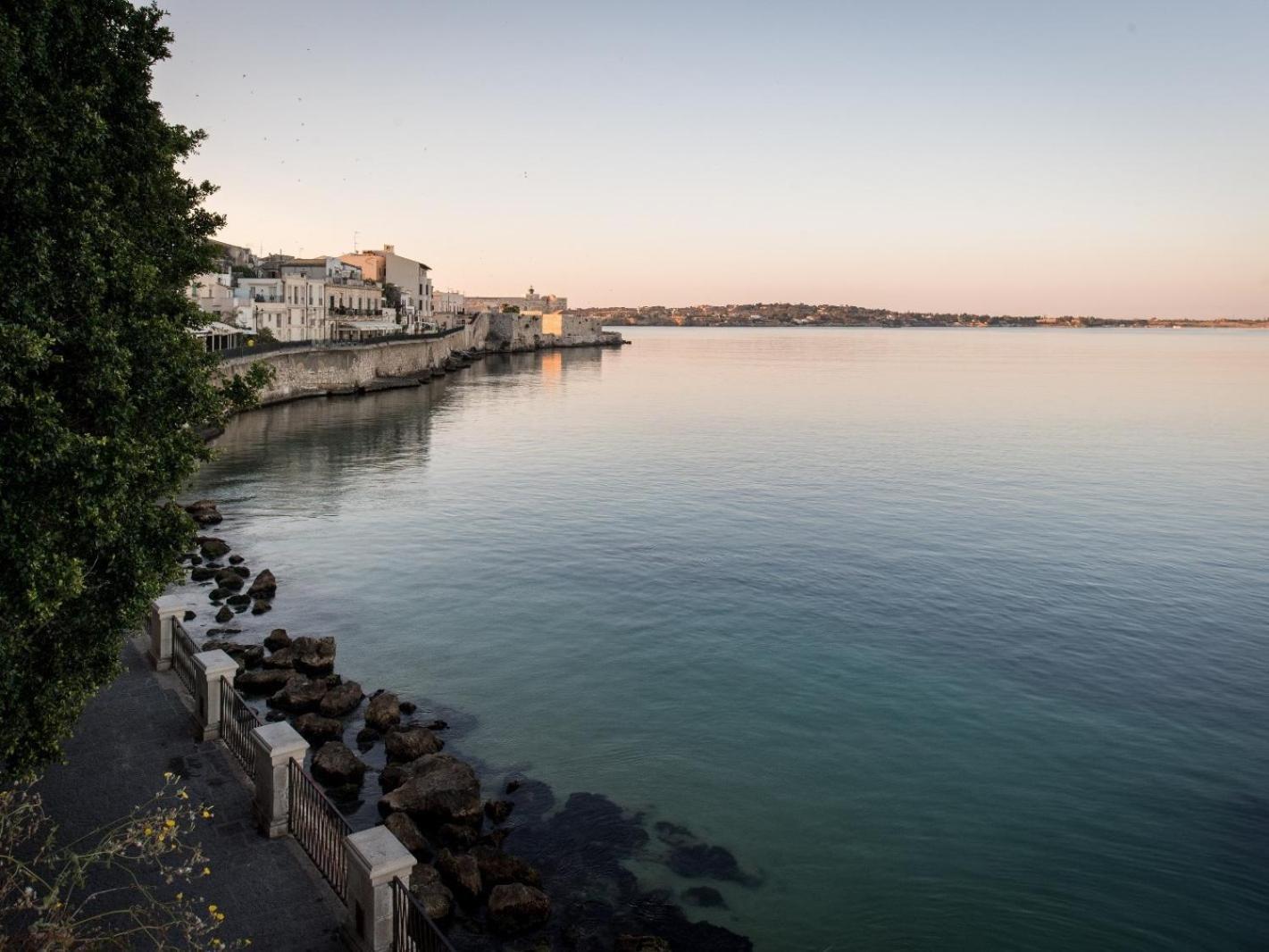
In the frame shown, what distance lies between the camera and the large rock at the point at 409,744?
20.0 meters

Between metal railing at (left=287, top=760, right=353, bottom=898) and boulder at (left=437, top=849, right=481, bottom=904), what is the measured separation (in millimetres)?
3347

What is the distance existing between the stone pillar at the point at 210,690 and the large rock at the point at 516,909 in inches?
232

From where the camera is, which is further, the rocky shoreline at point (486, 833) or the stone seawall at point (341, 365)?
the stone seawall at point (341, 365)

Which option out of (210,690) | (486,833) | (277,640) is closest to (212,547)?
(277,640)

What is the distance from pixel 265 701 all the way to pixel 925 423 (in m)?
73.3

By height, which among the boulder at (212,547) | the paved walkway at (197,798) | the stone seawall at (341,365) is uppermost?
the stone seawall at (341,365)

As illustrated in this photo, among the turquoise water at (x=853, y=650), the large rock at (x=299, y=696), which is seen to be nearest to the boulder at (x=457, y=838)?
the turquoise water at (x=853, y=650)

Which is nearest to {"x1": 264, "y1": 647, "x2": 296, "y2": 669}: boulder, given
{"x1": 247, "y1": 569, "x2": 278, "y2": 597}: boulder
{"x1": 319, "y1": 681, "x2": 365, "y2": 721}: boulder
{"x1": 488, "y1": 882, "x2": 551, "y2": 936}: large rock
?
{"x1": 319, "y1": 681, "x2": 365, "y2": 721}: boulder

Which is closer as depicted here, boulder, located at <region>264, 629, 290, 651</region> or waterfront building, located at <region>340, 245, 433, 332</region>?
boulder, located at <region>264, 629, 290, 651</region>

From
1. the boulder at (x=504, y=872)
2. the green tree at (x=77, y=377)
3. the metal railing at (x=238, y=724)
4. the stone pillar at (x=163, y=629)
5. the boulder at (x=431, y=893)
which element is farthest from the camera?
the stone pillar at (x=163, y=629)

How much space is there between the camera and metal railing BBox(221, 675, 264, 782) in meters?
14.9

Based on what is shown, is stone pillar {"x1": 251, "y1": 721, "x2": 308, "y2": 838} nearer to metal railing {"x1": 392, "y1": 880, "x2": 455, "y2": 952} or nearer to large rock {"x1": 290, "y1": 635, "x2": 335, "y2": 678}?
metal railing {"x1": 392, "y1": 880, "x2": 455, "y2": 952}

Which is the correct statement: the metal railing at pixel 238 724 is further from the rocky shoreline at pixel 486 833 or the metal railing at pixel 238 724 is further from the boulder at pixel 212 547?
the boulder at pixel 212 547

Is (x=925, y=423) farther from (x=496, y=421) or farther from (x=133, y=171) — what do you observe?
(x=133, y=171)
